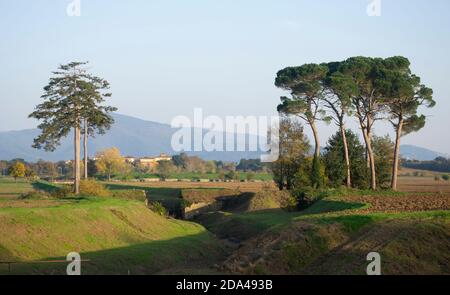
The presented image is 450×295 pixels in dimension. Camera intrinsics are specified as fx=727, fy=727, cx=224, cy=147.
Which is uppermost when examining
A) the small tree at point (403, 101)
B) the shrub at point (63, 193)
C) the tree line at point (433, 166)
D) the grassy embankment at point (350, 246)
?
the small tree at point (403, 101)

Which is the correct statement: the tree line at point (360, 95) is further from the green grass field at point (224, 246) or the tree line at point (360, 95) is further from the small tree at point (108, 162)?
the small tree at point (108, 162)

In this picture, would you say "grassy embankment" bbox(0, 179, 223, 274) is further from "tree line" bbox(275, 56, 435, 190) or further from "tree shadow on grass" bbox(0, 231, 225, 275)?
"tree line" bbox(275, 56, 435, 190)

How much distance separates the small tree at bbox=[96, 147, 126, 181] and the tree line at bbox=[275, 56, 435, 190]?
71.9 meters

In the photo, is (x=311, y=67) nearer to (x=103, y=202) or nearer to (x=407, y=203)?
(x=407, y=203)

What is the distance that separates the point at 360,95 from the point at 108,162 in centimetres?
8155

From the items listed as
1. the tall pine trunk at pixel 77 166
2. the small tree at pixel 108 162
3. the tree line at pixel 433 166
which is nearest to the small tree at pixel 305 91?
the tall pine trunk at pixel 77 166

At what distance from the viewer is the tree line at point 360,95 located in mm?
68688

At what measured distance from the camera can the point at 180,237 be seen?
4469 cm

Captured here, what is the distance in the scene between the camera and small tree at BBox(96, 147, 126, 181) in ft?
460

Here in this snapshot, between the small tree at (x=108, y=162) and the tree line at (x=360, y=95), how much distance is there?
7186cm

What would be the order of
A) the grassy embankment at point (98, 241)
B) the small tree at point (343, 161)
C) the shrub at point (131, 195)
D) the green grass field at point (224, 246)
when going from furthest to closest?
1. the small tree at point (343, 161)
2. the shrub at point (131, 195)
3. the grassy embankment at point (98, 241)
4. the green grass field at point (224, 246)

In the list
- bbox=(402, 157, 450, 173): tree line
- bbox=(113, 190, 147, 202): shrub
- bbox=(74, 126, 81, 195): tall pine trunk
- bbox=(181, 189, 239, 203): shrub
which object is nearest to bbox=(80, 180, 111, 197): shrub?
bbox=(74, 126, 81, 195): tall pine trunk

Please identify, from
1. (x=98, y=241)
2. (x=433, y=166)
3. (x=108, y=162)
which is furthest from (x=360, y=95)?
(x=433, y=166)
